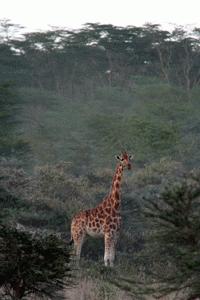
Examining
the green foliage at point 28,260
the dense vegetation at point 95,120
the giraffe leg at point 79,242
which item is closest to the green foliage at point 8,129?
the dense vegetation at point 95,120

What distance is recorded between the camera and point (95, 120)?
127ft

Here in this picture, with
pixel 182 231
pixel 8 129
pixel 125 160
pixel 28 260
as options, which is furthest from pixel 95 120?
pixel 182 231

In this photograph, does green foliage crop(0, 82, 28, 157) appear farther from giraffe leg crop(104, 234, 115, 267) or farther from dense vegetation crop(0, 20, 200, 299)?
giraffe leg crop(104, 234, 115, 267)

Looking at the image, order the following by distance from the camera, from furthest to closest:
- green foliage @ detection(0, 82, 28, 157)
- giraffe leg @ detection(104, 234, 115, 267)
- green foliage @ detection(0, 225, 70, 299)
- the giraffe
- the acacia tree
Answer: green foliage @ detection(0, 82, 28, 157) → the giraffe → giraffe leg @ detection(104, 234, 115, 267) → green foliage @ detection(0, 225, 70, 299) → the acacia tree

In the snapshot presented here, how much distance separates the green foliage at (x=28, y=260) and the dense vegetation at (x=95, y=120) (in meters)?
3.19

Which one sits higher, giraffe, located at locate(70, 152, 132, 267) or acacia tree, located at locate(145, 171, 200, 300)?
acacia tree, located at locate(145, 171, 200, 300)

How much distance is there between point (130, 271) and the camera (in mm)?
14734

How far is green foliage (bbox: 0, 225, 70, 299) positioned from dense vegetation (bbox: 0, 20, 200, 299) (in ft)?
10.5

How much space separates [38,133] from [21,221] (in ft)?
67.8

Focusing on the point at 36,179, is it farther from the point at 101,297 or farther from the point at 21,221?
the point at 101,297

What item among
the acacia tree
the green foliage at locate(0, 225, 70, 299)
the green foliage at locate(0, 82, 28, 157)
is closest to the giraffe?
the green foliage at locate(0, 225, 70, 299)

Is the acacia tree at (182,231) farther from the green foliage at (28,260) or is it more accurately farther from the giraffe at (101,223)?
the giraffe at (101,223)

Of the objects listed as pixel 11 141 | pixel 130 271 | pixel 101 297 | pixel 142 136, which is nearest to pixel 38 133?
pixel 142 136

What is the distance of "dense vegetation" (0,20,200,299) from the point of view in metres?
20.9
